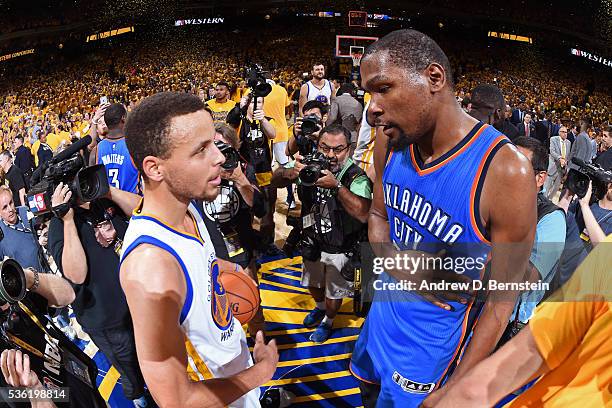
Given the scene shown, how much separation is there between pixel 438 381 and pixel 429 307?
13.0 inches

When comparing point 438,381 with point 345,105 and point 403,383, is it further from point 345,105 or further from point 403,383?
point 345,105

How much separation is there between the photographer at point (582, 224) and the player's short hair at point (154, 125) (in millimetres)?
2402

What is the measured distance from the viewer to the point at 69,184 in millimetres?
2531

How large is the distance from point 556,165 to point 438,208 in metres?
6.57

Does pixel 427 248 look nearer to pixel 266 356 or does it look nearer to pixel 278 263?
pixel 266 356

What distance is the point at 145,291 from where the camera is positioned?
4.80 ft

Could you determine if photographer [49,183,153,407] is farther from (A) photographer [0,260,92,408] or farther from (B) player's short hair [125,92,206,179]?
(B) player's short hair [125,92,206,179]

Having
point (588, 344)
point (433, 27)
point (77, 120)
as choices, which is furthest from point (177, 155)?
point (433, 27)

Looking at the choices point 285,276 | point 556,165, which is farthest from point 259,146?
point 556,165

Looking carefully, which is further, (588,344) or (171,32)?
(171,32)

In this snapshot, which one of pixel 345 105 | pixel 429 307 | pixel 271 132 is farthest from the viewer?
pixel 345 105

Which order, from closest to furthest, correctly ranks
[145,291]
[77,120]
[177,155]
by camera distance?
[145,291] → [177,155] → [77,120]

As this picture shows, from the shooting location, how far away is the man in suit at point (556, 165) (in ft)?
24.0

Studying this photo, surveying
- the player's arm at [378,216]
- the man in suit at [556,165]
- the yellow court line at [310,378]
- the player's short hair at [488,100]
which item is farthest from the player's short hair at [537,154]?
the man in suit at [556,165]
